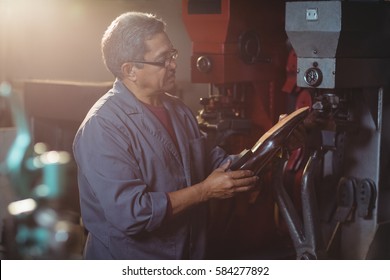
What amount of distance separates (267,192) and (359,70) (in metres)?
0.75

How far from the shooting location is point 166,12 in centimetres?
232

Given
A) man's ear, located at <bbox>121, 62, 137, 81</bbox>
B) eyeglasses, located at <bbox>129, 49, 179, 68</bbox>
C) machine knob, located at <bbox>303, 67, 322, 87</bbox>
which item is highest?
eyeglasses, located at <bbox>129, 49, 179, 68</bbox>

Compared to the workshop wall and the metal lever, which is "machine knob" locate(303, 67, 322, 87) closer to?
the metal lever

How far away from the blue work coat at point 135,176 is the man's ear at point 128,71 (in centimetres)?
3

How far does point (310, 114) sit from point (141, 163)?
63 centimetres

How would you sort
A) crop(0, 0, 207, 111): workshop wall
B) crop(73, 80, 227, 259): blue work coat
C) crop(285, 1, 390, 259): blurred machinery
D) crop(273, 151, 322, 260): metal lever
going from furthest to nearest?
crop(0, 0, 207, 111): workshop wall → crop(273, 151, 322, 260): metal lever → crop(285, 1, 390, 259): blurred machinery → crop(73, 80, 227, 259): blue work coat

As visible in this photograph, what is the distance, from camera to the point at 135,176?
1.47m

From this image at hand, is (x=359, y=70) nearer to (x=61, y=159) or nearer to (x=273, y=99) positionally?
(x=273, y=99)

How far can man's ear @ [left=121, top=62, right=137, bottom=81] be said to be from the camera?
152 cm

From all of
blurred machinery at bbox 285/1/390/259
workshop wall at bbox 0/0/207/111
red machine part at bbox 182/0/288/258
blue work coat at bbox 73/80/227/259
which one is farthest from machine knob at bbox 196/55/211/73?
blue work coat at bbox 73/80/227/259

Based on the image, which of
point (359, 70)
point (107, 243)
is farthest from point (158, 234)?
point (359, 70)

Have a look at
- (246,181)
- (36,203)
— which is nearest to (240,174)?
(246,181)

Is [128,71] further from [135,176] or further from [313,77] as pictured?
[313,77]

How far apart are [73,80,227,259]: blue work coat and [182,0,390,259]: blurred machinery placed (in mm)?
313
